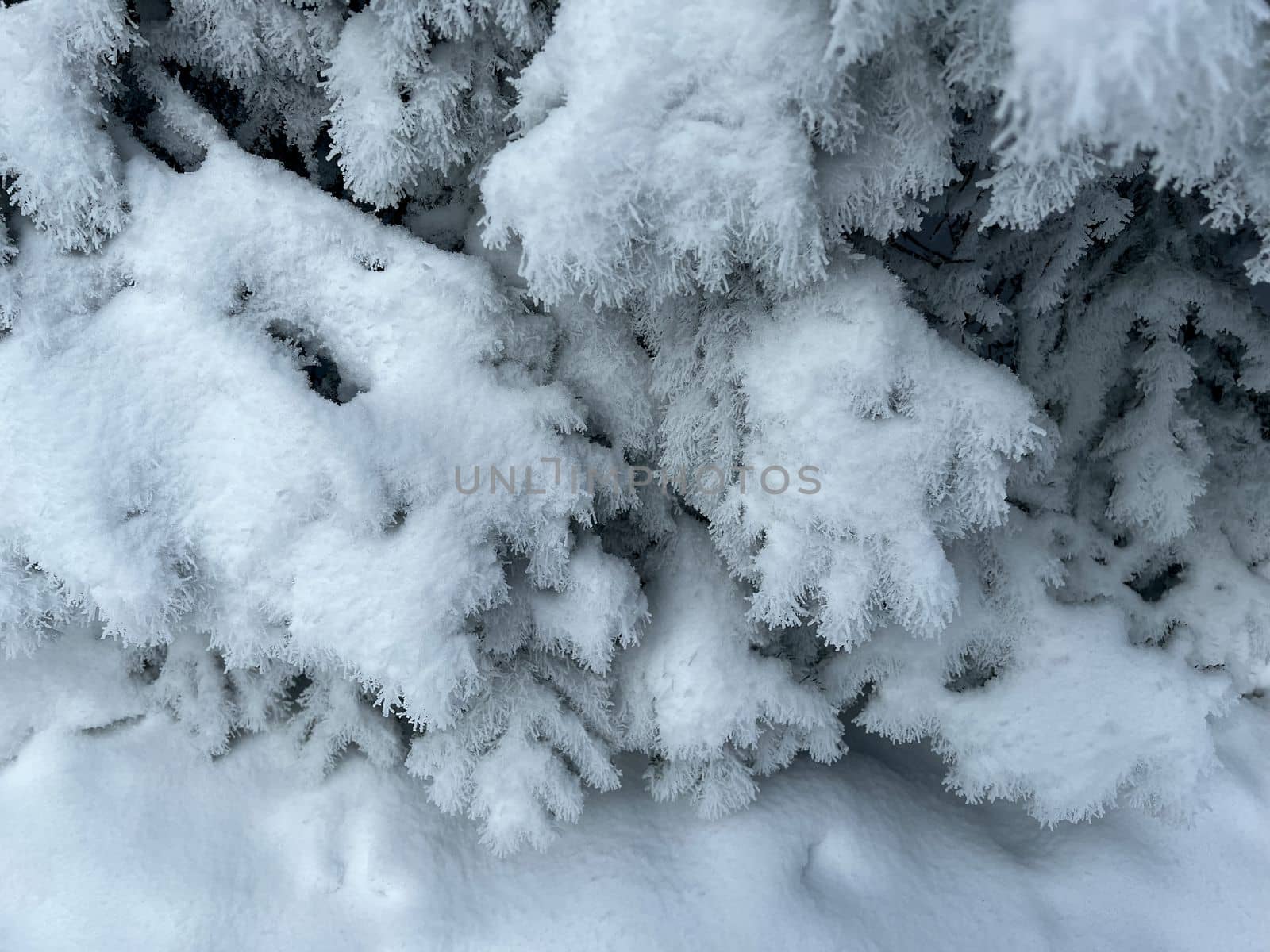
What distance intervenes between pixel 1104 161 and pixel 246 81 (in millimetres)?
1661

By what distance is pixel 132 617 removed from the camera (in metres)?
1.45

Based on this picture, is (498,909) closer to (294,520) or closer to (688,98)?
(294,520)

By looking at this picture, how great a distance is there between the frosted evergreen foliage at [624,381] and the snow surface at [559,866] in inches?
4.1

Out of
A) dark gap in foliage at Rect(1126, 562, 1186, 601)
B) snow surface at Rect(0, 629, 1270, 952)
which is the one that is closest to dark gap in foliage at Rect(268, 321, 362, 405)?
snow surface at Rect(0, 629, 1270, 952)

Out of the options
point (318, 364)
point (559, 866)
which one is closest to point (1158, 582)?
point (559, 866)

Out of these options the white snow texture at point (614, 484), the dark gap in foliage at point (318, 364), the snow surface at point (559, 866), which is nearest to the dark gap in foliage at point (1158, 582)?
the white snow texture at point (614, 484)

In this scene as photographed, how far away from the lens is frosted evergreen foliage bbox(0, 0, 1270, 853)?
48.9 inches

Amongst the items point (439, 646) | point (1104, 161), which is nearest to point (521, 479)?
point (439, 646)

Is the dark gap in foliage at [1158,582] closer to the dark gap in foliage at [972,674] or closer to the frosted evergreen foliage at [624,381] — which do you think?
the frosted evergreen foliage at [624,381]

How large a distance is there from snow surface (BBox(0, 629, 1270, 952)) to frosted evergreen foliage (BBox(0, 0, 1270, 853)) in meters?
0.10

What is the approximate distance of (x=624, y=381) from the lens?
1.72 meters

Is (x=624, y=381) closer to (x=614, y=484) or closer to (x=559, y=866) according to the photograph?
(x=614, y=484)

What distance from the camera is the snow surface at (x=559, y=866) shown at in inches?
65.6

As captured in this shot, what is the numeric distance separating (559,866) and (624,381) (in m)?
1.17
